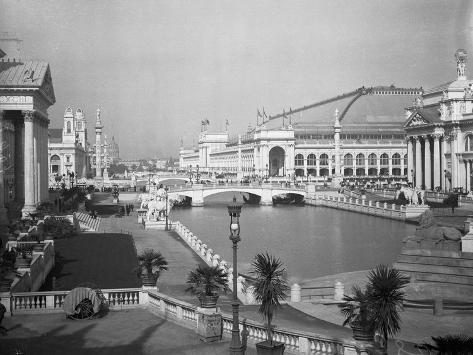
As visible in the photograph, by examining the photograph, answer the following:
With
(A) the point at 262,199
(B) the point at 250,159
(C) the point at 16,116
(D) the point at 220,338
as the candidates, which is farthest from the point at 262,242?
(B) the point at 250,159

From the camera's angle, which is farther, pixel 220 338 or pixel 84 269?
pixel 84 269

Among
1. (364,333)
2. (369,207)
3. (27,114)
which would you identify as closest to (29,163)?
(27,114)

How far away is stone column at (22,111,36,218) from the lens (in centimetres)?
5088

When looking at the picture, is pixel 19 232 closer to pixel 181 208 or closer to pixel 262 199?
pixel 181 208

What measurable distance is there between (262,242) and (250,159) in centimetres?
11465

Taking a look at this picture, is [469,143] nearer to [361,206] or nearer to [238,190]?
[361,206]

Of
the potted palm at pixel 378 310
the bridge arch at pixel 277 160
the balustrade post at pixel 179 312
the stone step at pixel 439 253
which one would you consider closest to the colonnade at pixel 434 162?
the bridge arch at pixel 277 160

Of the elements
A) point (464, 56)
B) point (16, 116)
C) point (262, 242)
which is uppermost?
point (464, 56)

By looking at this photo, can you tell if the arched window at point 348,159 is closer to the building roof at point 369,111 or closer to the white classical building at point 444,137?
the building roof at point 369,111

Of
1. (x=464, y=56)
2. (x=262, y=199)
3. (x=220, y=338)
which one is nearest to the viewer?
(x=220, y=338)

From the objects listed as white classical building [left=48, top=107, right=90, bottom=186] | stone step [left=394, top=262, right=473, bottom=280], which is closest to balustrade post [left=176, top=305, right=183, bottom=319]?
stone step [left=394, top=262, right=473, bottom=280]

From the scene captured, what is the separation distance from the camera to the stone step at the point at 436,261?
90.5 ft

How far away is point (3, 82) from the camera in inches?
2003

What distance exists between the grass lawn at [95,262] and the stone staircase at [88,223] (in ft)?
15.7
